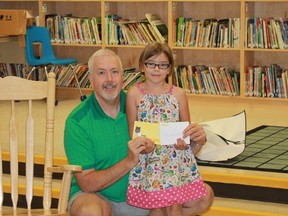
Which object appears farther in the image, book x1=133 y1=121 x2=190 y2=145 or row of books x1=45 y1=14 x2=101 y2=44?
row of books x1=45 y1=14 x2=101 y2=44

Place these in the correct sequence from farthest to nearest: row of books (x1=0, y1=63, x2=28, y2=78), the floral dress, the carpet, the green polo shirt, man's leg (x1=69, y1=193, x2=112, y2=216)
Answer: row of books (x1=0, y1=63, x2=28, y2=78) → the carpet → the floral dress → the green polo shirt → man's leg (x1=69, y1=193, x2=112, y2=216)

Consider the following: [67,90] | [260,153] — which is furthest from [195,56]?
[260,153]

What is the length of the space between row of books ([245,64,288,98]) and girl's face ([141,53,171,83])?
149 inches

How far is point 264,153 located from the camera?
5.30 meters

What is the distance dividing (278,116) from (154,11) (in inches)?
78.9

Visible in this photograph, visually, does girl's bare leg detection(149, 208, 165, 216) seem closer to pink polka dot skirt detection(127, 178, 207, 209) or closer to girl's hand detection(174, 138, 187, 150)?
pink polka dot skirt detection(127, 178, 207, 209)

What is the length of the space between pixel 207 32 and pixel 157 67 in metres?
3.99

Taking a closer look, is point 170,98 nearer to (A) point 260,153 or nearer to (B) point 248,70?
(A) point 260,153

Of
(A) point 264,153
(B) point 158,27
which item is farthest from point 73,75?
(A) point 264,153

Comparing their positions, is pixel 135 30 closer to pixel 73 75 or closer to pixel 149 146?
pixel 73 75

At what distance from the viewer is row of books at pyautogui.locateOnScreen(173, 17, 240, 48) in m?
7.43

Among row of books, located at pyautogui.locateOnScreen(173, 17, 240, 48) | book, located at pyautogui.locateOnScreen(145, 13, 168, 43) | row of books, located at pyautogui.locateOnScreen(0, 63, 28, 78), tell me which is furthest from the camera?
row of books, located at pyautogui.locateOnScreen(0, 63, 28, 78)

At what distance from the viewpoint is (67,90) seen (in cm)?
827

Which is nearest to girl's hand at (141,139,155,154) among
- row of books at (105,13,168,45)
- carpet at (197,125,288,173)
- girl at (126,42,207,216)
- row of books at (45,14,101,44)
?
girl at (126,42,207,216)
